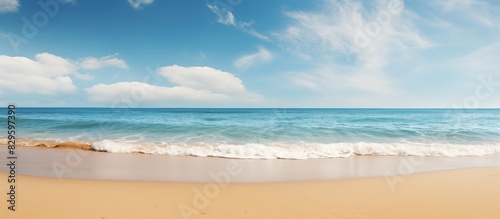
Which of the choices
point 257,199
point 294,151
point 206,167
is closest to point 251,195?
point 257,199

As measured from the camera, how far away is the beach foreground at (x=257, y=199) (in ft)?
14.9

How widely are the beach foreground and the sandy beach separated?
0.05 ft

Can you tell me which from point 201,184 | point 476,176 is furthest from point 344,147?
point 201,184

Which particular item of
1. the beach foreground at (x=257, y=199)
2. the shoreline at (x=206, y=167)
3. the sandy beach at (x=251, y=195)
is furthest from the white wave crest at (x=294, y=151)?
the beach foreground at (x=257, y=199)

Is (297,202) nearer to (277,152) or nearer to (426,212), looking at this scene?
(426,212)

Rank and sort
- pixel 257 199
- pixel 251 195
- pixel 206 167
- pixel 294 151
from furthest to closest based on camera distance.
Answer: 1. pixel 294 151
2. pixel 206 167
3. pixel 251 195
4. pixel 257 199

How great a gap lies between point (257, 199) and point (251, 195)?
0.98ft

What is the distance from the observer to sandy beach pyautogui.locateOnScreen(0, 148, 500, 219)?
15.0ft

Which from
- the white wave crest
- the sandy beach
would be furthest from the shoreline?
the white wave crest

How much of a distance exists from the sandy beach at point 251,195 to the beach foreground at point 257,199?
2 cm

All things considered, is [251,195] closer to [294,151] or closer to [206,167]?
[206,167]

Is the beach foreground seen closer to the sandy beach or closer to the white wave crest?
the sandy beach

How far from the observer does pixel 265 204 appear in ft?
16.4

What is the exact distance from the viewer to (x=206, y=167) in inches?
347
